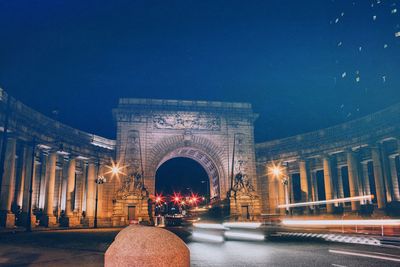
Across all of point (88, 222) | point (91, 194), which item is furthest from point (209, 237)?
point (91, 194)

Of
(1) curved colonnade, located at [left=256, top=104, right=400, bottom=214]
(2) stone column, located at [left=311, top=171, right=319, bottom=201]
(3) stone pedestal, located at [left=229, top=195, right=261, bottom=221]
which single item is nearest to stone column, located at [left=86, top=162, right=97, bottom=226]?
(3) stone pedestal, located at [left=229, top=195, right=261, bottom=221]

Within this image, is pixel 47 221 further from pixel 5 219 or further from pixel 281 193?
pixel 281 193

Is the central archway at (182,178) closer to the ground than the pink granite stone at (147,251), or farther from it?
farther from it

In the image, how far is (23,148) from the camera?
38219mm

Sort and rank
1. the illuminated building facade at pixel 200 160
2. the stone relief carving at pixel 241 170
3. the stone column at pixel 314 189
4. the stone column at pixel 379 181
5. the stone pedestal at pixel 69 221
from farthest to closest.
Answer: the stone relief carving at pixel 241 170, the stone column at pixel 314 189, the stone pedestal at pixel 69 221, the illuminated building facade at pixel 200 160, the stone column at pixel 379 181

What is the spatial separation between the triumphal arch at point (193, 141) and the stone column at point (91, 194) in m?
3.32

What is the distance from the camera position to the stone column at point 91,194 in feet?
148

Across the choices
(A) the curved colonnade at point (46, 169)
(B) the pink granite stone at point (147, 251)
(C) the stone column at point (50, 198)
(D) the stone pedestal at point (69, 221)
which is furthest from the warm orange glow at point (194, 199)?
(B) the pink granite stone at point (147, 251)

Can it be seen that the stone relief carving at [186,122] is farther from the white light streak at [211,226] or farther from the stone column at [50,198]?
the white light streak at [211,226]

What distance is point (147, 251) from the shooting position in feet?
17.7

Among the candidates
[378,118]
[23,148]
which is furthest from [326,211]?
[23,148]

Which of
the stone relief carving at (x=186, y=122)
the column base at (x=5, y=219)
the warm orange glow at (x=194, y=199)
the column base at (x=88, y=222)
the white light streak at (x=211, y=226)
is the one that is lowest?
the column base at (x=88, y=222)

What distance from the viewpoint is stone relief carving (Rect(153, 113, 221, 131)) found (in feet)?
165

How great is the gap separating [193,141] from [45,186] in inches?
787
